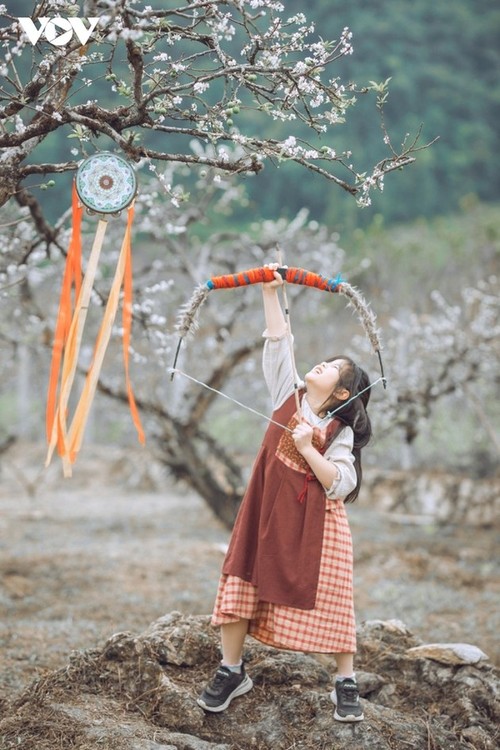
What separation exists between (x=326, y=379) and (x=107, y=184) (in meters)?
1.20

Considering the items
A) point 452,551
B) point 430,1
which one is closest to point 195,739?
point 452,551

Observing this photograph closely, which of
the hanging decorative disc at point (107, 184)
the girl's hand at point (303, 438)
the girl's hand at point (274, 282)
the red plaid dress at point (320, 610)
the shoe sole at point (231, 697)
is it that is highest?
the hanging decorative disc at point (107, 184)

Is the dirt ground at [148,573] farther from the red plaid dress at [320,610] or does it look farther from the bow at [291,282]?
the bow at [291,282]

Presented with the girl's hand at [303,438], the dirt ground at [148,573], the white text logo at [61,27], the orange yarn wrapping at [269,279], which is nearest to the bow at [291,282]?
the orange yarn wrapping at [269,279]

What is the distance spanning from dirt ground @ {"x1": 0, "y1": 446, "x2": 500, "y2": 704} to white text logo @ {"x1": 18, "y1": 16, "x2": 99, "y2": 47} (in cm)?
285

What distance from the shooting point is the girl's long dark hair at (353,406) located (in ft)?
10.9

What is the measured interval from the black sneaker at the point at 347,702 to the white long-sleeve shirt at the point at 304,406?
758mm

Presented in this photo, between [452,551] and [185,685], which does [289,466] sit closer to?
[185,685]

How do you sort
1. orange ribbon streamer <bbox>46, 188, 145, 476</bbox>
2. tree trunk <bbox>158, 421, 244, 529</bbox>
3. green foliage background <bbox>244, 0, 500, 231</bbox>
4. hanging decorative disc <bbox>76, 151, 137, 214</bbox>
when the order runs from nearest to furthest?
1. hanging decorative disc <bbox>76, 151, 137, 214</bbox>
2. orange ribbon streamer <bbox>46, 188, 145, 476</bbox>
3. tree trunk <bbox>158, 421, 244, 529</bbox>
4. green foliage background <bbox>244, 0, 500, 231</bbox>

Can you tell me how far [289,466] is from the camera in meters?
3.25

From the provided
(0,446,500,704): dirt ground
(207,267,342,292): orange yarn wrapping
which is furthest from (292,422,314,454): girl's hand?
(0,446,500,704): dirt ground

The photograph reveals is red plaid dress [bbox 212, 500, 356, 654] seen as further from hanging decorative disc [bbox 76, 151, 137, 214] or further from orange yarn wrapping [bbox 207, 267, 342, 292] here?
hanging decorative disc [bbox 76, 151, 137, 214]

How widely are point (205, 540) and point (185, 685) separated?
6698 millimetres

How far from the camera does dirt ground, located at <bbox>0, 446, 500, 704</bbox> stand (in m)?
5.46
